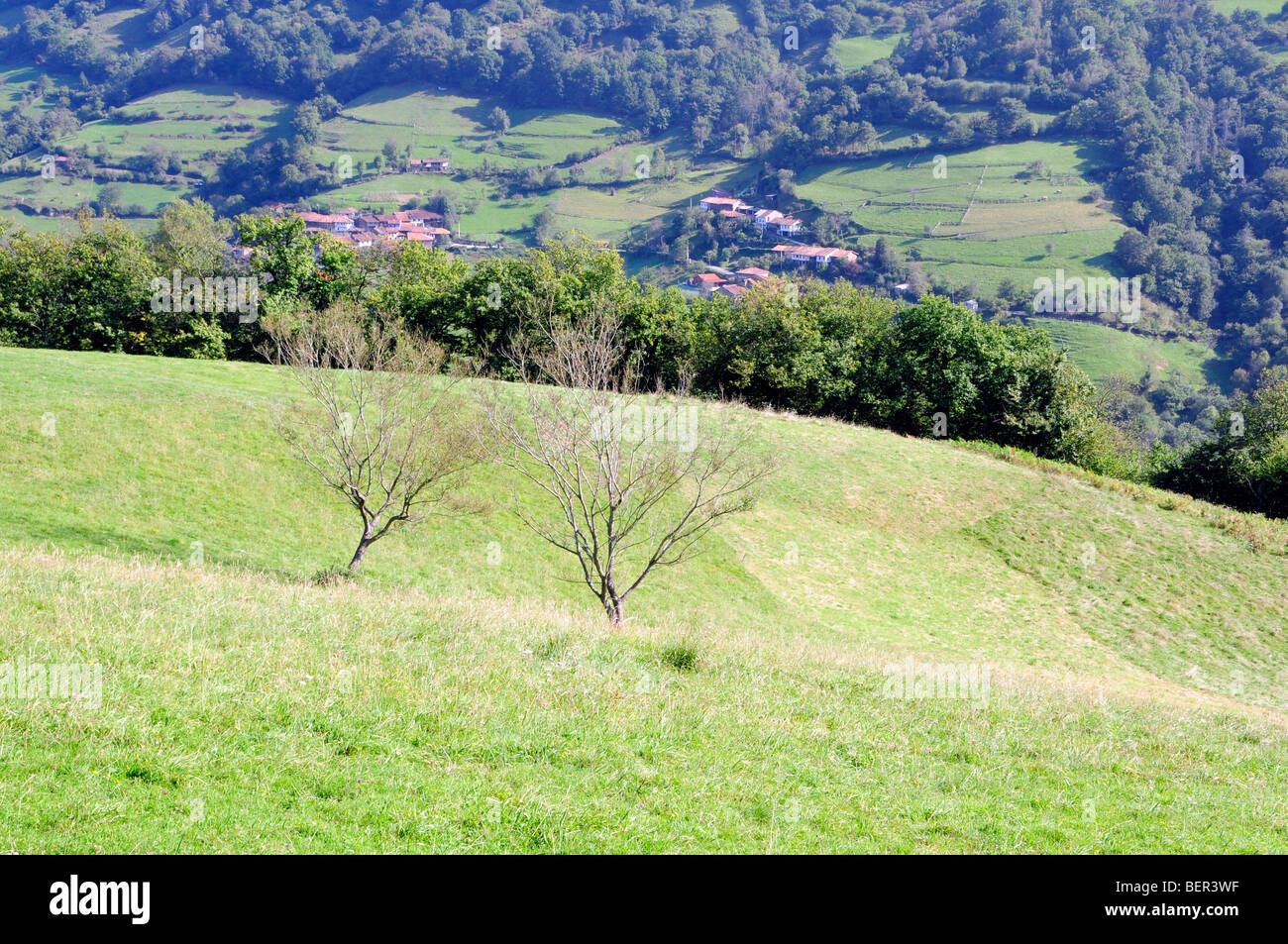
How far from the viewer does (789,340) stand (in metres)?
54.2

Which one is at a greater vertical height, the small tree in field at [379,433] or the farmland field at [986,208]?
the farmland field at [986,208]

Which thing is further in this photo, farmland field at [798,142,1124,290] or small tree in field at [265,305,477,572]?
farmland field at [798,142,1124,290]

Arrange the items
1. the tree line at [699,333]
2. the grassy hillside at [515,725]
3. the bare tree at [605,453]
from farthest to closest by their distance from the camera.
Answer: the tree line at [699,333] → the bare tree at [605,453] → the grassy hillside at [515,725]

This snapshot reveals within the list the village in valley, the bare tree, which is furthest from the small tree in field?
the village in valley

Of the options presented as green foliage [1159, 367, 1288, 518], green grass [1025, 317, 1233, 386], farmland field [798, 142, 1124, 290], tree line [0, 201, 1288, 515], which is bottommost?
green grass [1025, 317, 1233, 386]

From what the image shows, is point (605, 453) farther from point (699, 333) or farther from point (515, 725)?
point (699, 333)

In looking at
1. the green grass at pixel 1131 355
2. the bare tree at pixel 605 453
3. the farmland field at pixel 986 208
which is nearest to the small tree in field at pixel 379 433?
the bare tree at pixel 605 453

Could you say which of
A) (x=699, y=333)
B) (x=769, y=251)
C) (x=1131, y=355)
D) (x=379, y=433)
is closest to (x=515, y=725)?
(x=379, y=433)

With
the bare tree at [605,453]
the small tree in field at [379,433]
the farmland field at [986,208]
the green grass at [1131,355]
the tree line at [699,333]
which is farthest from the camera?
the farmland field at [986,208]

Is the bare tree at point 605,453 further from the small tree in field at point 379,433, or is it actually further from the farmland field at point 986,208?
the farmland field at point 986,208

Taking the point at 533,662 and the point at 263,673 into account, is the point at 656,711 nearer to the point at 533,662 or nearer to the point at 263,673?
the point at 533,662

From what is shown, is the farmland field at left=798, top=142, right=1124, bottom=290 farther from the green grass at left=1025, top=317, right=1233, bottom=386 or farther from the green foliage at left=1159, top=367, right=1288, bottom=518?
the green foliage at left=1159, top=367, right=1288, bottom=518

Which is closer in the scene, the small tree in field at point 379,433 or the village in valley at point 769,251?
the small tree in field at point 379,433

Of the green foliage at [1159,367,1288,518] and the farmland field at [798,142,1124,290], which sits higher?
the farmland field at [798,142,1124,290]
